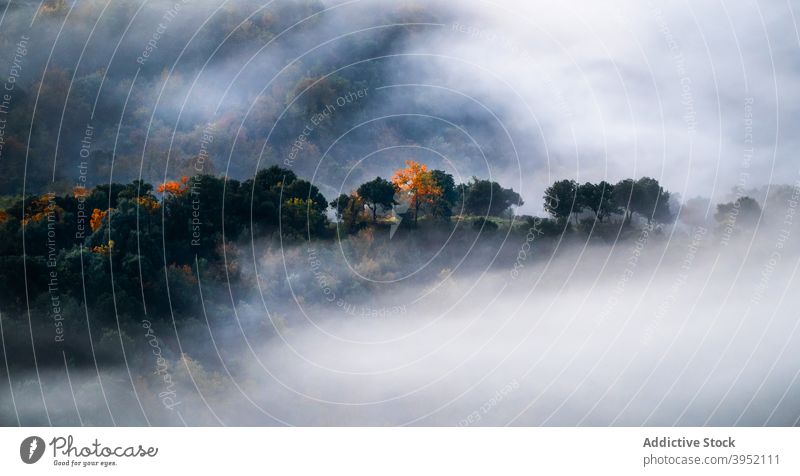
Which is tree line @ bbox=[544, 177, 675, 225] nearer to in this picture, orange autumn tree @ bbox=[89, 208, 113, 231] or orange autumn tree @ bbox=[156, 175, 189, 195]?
orange autumn tree @ bbox=[156, 175, 189, 195]

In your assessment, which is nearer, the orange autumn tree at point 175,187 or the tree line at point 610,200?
the orange autumn tree at point 175,187

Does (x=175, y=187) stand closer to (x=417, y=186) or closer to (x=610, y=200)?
(x=417, y=186)

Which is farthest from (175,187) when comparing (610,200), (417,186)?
(610,200)

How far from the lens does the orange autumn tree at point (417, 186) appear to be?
29.3 metres

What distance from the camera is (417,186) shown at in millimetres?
29391

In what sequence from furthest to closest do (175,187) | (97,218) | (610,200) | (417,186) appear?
(610,200) < (417,186) < (175,187) < (97,218)

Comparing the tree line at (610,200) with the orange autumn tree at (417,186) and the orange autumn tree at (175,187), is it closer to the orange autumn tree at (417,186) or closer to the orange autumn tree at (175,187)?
the orange autumn tree at (417,186)

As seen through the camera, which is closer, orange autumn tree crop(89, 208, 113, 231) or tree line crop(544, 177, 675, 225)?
orange autumn tree crop(89, 208, 113, 231)

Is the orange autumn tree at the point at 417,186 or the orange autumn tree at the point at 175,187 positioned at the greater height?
the orange autumn tree at the point at 175,187

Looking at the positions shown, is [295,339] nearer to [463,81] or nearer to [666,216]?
[463,81]

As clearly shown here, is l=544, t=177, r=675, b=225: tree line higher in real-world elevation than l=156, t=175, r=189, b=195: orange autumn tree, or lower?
lower

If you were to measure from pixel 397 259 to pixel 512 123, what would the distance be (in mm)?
5006

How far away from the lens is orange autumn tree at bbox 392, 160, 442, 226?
29.3 meters
